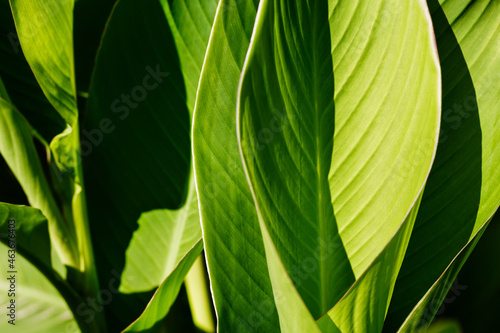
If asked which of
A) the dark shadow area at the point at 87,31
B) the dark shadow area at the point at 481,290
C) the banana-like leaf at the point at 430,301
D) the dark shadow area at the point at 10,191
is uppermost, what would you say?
the dark shadow area at the point at 87,31

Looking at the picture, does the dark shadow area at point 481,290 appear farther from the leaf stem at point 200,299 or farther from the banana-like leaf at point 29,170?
the banana-like leaf at point 29,170

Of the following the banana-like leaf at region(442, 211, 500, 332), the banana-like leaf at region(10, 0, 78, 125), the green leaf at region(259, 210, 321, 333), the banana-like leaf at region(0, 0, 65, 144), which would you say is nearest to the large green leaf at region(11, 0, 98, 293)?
the banana-like leaf at region(10, 0, 78, 125)

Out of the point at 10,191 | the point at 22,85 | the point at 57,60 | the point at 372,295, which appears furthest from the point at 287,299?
the point at 10,191

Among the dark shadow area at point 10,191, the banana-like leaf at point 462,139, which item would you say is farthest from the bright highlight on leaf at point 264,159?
the dark shadow area at point 10,191

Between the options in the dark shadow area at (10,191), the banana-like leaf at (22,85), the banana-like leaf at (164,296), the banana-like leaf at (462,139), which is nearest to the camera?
the banana-like leaf at (462,139)

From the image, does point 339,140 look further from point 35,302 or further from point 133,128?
point 35,302
